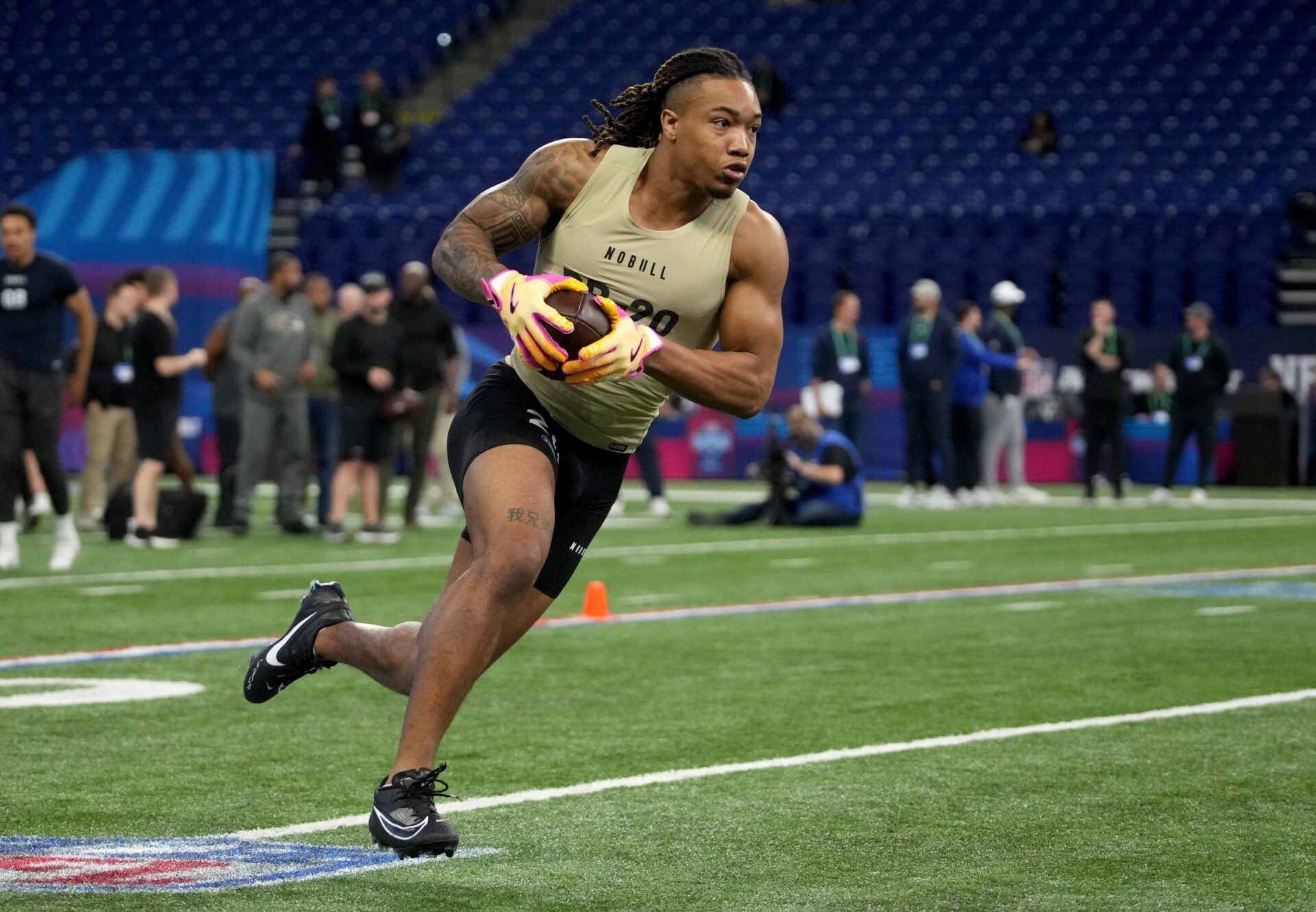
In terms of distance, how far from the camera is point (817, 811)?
525cm

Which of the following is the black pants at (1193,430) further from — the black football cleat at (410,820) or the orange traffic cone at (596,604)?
the black football cleat at (410,820)

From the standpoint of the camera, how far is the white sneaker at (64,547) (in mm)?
12570

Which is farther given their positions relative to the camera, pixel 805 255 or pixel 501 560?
pixel 805 255

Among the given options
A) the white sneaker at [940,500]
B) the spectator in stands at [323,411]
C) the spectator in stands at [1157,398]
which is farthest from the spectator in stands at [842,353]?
the spectator in stands at [323,411]

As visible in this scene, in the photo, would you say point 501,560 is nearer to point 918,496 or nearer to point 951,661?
point 951,661

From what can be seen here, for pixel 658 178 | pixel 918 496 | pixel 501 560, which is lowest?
pixel 918 496

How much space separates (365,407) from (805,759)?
998 centimetres

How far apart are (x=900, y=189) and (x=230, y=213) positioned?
8588 millimetres

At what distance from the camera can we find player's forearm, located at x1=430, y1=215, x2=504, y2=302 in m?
4.81

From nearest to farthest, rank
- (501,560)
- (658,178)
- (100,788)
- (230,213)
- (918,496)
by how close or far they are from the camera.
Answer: (501,560)
(658,178)
(100,788)
(918,496)
(230,213)

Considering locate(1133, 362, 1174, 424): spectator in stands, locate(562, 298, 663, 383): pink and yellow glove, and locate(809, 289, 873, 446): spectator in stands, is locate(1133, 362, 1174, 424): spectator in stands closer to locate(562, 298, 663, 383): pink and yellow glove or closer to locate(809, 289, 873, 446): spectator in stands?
locate(809, 289, 873, 446): spectator in stands

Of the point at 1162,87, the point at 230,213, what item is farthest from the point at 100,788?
the point at 1162,87

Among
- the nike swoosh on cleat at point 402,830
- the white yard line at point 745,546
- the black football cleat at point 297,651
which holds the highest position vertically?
the black football cleat at point 297,651

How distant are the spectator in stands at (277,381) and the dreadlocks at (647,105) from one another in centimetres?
1063
